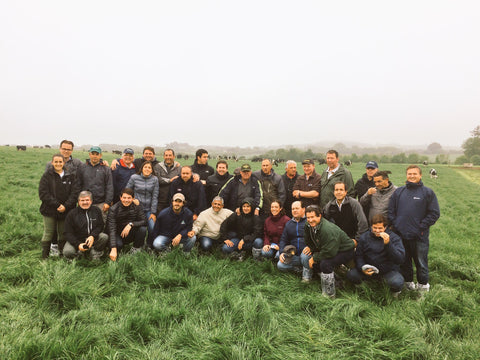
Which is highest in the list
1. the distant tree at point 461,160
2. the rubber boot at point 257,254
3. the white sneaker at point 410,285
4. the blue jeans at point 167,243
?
the distant tree at point 461,160

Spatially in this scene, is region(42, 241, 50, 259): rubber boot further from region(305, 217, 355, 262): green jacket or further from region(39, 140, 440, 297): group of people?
region(305, 217, 355, 262): green jacket

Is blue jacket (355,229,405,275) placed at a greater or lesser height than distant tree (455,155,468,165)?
lesser

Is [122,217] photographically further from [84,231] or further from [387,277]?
[387,277]

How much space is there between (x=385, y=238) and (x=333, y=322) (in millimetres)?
1823

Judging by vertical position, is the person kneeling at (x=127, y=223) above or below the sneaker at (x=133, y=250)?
above

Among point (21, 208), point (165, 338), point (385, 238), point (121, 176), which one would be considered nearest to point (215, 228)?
point (121, 176)

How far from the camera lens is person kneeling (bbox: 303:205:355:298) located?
4.72 m

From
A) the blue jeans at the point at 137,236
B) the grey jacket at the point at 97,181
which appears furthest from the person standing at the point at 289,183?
the grey jacket at the point at 97,181

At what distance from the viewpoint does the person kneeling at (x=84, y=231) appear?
555cm

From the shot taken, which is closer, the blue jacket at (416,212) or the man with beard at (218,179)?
the blue jacket at (416,212)

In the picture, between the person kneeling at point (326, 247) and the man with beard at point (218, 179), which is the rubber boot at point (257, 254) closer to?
the person kneeling at point (326, 247)

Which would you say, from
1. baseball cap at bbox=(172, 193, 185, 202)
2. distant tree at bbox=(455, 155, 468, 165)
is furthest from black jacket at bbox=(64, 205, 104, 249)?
distant tree at bbox=(455, 155, 468, 165)

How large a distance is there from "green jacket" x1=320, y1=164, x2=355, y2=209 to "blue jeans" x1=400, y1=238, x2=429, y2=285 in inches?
62.7

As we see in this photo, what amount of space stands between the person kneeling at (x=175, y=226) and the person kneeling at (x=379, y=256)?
370cm
